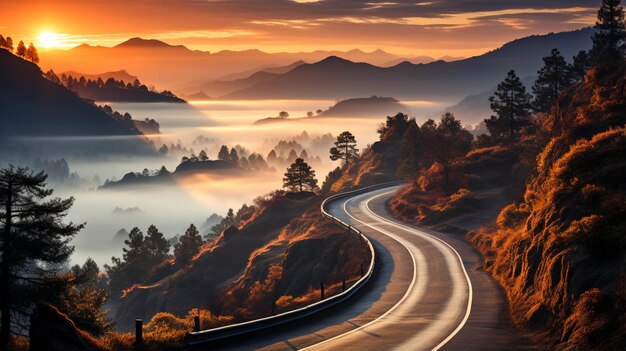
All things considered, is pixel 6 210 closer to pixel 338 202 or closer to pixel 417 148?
pixel 338 202

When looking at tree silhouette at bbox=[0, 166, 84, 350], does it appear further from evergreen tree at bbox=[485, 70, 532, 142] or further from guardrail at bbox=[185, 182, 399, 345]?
evergreen tree at bbox=[485, 70, 532, 142]

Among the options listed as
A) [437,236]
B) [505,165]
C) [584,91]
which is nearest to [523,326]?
[437,236]

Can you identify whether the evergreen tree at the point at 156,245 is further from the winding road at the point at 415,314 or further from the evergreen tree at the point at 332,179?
the winding road at the point at 415,314

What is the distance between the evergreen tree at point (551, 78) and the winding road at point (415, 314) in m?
56.8

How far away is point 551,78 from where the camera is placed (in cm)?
10175

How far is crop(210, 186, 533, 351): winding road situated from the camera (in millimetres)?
23109

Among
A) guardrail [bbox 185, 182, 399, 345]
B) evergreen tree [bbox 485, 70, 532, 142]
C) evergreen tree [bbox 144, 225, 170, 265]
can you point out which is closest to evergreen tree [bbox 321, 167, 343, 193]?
evergreen tree [bbox 144, 225, 170, 265]

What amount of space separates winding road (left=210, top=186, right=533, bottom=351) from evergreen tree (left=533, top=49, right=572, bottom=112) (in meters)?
56.8

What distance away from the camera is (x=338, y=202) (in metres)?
93.9

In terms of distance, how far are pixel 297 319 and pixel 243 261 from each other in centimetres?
7003

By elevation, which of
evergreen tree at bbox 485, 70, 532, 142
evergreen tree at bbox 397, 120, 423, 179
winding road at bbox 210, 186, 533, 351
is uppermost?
evergreen tree at bbox 485, 70, 532, 142

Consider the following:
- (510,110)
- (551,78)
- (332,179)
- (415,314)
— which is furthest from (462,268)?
(332,179)

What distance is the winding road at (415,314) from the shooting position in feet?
75.8

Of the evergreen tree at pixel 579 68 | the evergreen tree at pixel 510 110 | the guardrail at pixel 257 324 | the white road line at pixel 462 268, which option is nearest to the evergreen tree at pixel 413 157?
the white road line at pixel 462 268
